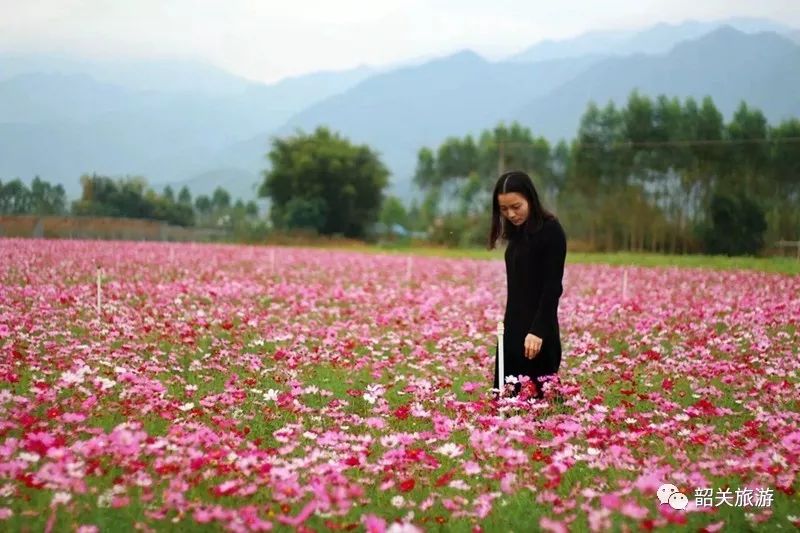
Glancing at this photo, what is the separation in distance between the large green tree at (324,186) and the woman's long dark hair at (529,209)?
49044mm

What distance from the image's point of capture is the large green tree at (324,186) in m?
55.5

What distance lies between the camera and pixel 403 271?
22.2 meters

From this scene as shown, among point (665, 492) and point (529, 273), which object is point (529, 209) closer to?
point (529, 273)

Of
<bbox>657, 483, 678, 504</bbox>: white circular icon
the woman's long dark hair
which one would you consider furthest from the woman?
<bbox>657, 483, 678, 504</bbox>: white circular icon

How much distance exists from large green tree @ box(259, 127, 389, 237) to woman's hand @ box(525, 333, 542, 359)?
4933 cm

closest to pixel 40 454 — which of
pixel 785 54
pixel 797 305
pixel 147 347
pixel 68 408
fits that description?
pixel 68 408

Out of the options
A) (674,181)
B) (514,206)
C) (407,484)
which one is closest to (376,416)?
(514,206)

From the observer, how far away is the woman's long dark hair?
558 centimetres

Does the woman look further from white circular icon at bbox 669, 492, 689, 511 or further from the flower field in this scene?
white circular icon at bbox 669, 492, 689, 511

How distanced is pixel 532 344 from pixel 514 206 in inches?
35.5

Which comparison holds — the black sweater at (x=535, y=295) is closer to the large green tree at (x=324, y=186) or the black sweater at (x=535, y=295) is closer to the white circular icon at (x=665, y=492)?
the white circular icon at (x=665, y=492)

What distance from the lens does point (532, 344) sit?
5730 mm

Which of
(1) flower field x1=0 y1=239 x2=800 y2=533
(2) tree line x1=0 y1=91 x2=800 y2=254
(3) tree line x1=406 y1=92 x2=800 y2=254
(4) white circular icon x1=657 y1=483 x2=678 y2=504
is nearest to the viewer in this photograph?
(1) flower field x1=0 y1=239 x2=800 y2=533

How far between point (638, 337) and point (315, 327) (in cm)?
366
